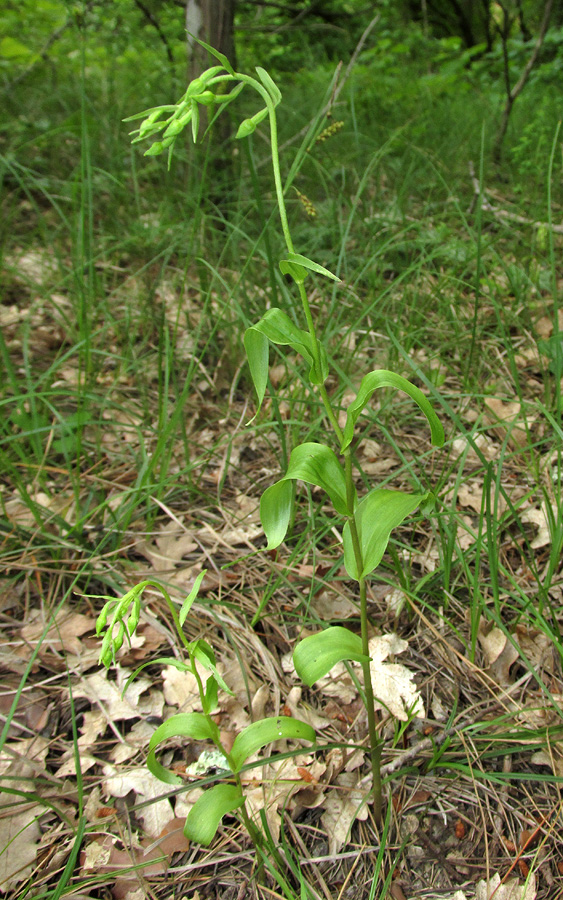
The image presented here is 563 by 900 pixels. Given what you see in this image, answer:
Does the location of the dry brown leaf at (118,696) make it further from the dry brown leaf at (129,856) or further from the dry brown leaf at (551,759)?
the dry brown leaf at (551,759)

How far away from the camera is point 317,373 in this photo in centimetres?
85

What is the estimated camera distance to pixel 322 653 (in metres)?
0.91

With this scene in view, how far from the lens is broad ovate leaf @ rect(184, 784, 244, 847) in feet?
3.07

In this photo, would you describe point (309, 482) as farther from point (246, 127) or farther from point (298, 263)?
point (246, 127)

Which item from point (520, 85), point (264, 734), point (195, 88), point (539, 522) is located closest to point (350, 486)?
point (264, 734)

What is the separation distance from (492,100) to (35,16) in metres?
3.44

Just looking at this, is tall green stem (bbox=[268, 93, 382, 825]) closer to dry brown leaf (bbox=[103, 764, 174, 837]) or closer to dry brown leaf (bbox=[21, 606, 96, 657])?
dry brown leaf (bbox=[103, 764, 174, 837])

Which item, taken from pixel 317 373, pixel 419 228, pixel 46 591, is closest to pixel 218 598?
pixel 46 591

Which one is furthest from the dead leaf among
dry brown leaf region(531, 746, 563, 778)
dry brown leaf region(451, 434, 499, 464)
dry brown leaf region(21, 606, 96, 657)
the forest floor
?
dry brown leaf region(531, 746, 563, 778)

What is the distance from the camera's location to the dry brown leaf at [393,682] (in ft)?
4.14

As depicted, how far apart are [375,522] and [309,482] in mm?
149

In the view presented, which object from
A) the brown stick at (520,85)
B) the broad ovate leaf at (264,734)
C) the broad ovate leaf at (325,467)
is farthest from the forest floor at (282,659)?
the brown stick at (520,85)

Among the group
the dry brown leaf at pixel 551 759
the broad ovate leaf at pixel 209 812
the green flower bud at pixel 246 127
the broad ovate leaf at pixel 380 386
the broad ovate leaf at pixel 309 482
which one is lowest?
the dry brown leaf at pixel 551 759

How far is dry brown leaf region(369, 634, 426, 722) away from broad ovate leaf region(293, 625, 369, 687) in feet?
1.22
